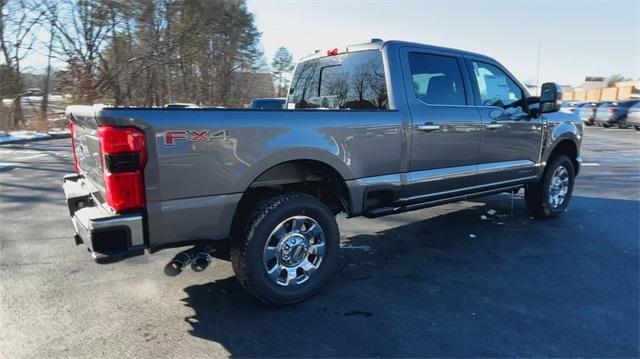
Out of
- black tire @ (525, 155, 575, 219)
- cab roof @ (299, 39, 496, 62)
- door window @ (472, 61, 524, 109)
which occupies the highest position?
cab roof @ (299, 39, 496, 62)

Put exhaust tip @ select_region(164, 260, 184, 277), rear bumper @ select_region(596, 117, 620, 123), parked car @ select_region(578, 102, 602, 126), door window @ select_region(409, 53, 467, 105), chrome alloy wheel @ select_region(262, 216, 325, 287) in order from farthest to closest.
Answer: parked car @ select_region(578, 102, 602, 126) < rear bumper @ select_region(596, 117, 620, 123) < door window @ select_region(409, 53, 467, 105) < chrome alloy wheel @ select_region(262, 216, 325, 287) < exhaust tip @ select_region(164, 260, 184, 277)

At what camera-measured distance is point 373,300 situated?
340 centimetres

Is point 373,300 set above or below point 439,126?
below

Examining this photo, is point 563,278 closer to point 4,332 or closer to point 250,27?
point 4,332

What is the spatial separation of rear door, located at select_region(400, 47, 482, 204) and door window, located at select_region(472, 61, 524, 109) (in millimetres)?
276

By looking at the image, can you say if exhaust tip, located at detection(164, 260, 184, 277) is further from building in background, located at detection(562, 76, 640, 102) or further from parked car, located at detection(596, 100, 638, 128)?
building in background, located at detection(562, 76, 640, 102)

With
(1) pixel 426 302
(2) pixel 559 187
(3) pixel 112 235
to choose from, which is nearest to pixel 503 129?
(2) pixel 559 187

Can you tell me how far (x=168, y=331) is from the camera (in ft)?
9.58

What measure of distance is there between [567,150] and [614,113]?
76.6 feet

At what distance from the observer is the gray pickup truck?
2658 millimetres

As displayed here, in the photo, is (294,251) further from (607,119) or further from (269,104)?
(607,119)

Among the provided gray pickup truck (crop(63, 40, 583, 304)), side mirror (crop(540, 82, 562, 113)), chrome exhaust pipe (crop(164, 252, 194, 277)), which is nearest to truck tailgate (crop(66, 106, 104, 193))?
gray pickup truck (crop(63, 40, 583, 304))

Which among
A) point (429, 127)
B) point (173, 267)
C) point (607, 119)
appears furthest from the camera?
point (607, 119)

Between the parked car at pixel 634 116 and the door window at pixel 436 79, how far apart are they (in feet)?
76.5
